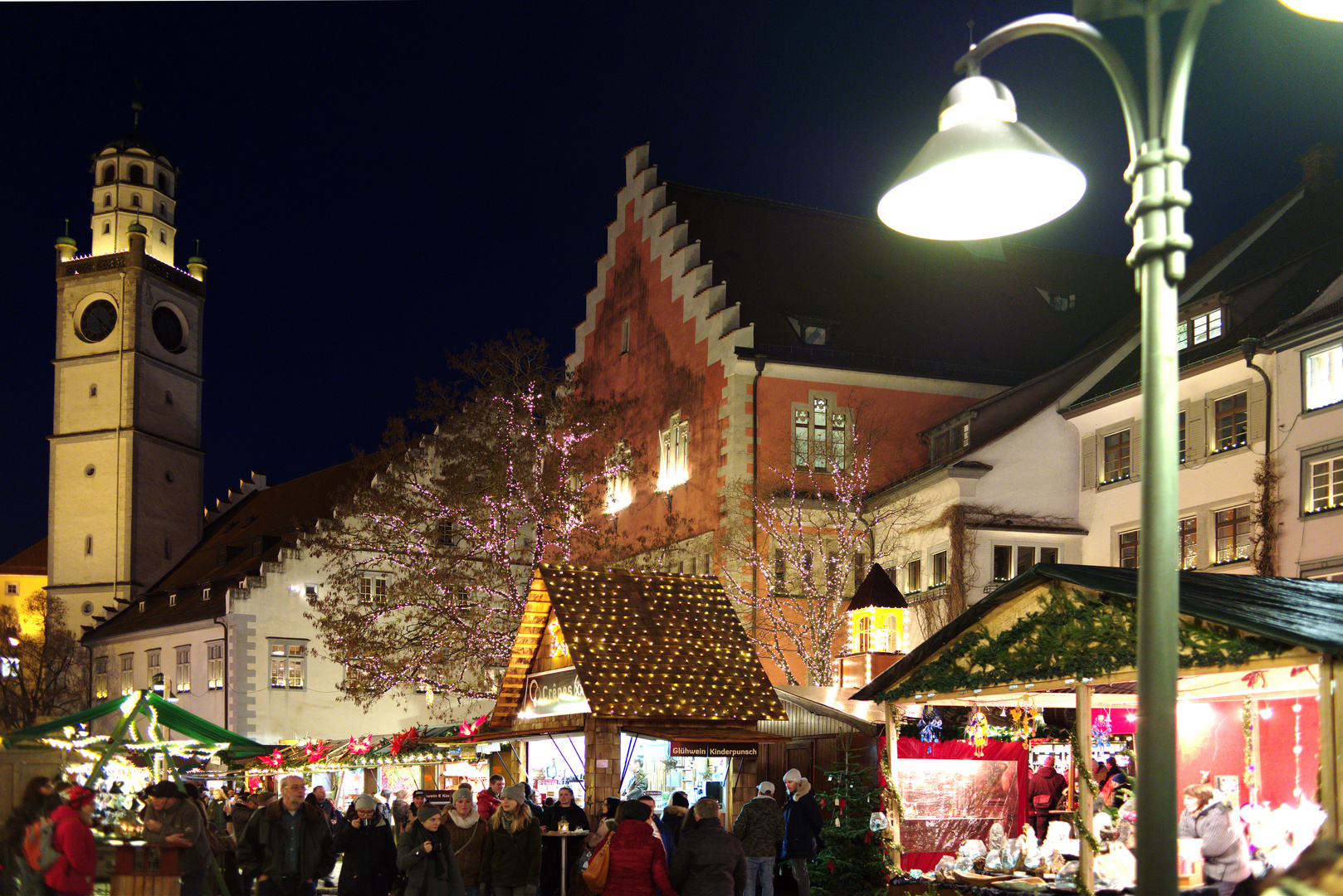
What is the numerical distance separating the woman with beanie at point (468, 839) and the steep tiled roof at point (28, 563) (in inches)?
3498

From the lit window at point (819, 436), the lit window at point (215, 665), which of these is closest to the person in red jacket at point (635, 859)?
the lit window at point (819, 436)

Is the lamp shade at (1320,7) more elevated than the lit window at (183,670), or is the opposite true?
the lamp shade at (1320,7)

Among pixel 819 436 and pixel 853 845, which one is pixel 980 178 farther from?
pixel 819 436

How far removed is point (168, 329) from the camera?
71.8m

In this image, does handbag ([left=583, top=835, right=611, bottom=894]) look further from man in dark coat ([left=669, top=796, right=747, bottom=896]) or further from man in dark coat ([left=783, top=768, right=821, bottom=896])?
man in dark coat ([left=783, top=768, right=821, bottom=896])

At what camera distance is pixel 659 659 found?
18.9m

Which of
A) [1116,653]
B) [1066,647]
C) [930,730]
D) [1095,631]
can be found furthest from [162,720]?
[1116,653]

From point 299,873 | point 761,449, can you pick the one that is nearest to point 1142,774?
point 299,873

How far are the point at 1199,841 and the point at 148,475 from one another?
62.2 meters

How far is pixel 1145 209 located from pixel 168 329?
233ft

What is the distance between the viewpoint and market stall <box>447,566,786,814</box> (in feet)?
59.6

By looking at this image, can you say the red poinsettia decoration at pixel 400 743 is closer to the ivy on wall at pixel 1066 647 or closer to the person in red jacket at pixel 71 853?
the ivy on wall at pixel 1066 647

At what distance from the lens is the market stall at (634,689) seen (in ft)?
59.6

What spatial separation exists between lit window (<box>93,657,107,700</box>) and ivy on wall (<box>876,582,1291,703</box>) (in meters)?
51.1
